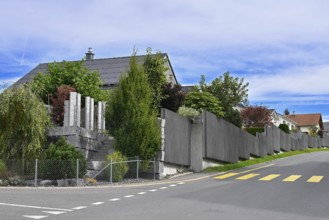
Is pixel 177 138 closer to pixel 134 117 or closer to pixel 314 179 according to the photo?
pixel 134 117

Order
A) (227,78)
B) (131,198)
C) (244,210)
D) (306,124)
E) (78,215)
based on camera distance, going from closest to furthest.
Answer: (78,215), (244,210), (131,198), (227,78), (306,124)

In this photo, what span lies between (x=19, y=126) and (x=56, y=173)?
321cm

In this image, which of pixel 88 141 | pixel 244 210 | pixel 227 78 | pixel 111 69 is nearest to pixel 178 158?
pixel 88 141

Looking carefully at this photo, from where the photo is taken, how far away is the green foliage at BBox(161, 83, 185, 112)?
3095 cm

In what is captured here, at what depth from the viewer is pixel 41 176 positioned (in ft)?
63.5

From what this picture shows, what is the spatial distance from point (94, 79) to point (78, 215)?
24.1m

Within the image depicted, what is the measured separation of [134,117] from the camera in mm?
21984

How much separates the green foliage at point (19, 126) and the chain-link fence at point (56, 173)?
1.14 meters

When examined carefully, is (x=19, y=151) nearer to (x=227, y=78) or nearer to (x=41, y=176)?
(x=41, y=176)

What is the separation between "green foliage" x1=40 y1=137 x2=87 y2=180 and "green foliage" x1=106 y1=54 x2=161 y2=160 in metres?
2.52

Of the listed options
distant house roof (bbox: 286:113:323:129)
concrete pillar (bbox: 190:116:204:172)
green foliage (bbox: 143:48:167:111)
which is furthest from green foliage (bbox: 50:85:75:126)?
distant house roof (bbox: 286:113:323:129)

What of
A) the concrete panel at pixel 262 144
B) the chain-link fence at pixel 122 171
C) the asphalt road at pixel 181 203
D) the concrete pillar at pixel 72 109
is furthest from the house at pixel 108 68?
the asphalt road at pixel 181 203

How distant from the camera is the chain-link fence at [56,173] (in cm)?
1925

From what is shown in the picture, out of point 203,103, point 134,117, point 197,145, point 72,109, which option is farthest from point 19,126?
point 203,103
